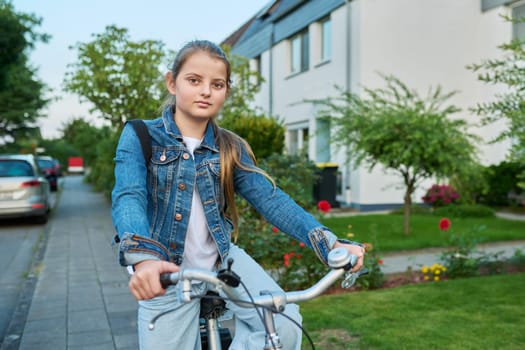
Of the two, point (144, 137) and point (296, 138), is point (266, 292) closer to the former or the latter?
point (144, 137)

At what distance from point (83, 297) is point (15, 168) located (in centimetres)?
815

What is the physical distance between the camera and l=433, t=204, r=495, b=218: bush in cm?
1294

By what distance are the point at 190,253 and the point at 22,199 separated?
11889 mm

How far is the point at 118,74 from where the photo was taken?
14.3 metres

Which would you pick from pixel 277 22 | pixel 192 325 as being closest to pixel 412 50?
pixel 277 22

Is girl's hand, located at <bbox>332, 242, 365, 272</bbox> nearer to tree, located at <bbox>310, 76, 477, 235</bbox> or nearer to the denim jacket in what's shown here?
the denim jacket

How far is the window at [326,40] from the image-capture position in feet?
56.3

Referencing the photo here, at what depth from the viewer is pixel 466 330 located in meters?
4.48

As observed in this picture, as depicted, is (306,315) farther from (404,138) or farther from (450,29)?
(450,29)

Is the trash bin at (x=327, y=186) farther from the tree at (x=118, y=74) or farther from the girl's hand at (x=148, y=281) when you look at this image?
the girl's hand at (x=148, y=281)

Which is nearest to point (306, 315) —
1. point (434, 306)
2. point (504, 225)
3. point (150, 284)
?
point (434, 306)

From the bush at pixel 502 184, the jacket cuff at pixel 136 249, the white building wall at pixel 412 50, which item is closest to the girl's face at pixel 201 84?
the jacket cuff at pixel 136 249

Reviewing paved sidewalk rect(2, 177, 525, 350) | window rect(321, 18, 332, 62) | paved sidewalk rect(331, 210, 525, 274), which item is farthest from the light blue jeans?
→ window rect(321, 18, 332, 62)

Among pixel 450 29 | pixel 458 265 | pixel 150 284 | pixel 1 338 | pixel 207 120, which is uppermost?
pixel 450 29
